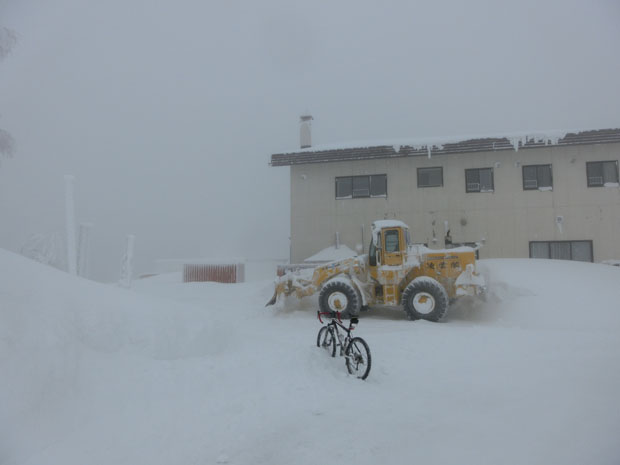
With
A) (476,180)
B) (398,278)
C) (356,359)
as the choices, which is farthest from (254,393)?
(476,180)

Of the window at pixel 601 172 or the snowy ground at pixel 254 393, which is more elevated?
the window at pixel 601 172

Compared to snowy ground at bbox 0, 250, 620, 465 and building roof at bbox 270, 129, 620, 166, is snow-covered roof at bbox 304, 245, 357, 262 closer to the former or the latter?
building roof at bbox 270, 129, 620, 166

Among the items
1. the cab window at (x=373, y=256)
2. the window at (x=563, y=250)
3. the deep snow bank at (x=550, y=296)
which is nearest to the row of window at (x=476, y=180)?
the window at (x=563, y=250)

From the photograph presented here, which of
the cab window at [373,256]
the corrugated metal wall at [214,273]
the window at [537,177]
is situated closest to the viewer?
the cab window at [373,256]

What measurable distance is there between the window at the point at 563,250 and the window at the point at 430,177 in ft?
15.5

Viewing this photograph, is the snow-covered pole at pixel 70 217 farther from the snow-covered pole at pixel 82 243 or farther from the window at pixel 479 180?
the window at pixel 479 180

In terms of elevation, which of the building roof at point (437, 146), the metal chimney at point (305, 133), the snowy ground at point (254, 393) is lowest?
the snowy ground at point (254, 393)

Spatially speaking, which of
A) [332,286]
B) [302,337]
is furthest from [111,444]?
[332,286]

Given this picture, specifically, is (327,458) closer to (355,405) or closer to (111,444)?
(355,405)

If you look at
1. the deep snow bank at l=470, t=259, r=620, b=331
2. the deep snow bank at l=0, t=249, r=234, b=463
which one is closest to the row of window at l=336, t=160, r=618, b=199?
the deep snow bank at l=470, t=259, r=620, b=331

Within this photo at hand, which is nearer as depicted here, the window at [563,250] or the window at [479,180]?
the window at [563,250]

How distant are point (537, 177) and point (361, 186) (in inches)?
297

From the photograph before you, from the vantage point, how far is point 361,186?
19.5 metres

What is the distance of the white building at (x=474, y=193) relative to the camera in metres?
17.4
